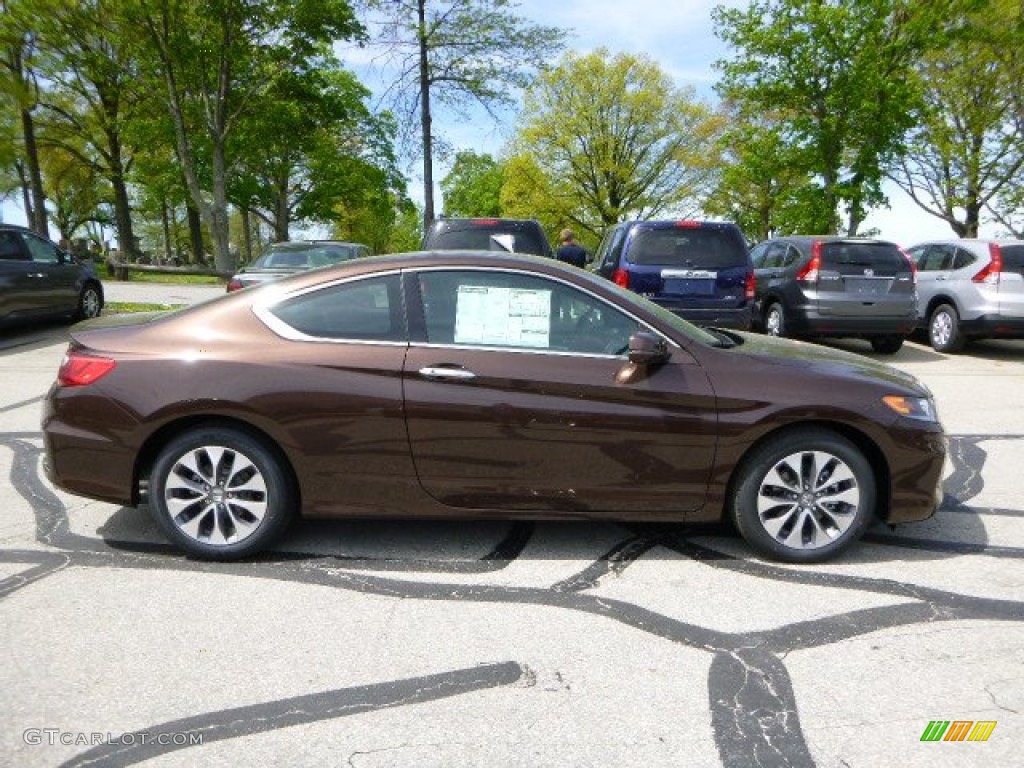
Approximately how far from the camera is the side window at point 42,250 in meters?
11.4

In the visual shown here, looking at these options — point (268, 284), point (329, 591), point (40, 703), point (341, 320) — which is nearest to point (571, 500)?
point (329, 591)

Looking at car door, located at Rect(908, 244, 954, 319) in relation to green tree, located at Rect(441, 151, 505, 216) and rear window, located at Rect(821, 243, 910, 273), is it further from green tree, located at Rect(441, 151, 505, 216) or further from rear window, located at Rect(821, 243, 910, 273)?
green tree, located at Rect(441, 151, 505, 216)

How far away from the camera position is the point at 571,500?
3.73 metres

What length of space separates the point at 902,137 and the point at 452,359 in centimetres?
2573

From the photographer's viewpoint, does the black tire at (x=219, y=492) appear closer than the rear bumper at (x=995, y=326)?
Yes

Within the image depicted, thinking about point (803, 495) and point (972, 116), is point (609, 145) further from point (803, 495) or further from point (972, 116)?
point (803, 495)

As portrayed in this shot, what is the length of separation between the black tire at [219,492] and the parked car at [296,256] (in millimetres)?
7551

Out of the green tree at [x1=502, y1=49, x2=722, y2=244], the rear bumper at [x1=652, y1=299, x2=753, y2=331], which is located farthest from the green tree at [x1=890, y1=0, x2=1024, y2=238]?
the rear bumper at [x1=652, y1=299, x2=753, y2=331]

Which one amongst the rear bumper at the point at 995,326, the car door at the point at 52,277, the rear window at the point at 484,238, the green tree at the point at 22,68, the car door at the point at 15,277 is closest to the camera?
the rear window at the point at 484,238

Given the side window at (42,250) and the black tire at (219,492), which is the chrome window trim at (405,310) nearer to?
the black tire at (219,492)

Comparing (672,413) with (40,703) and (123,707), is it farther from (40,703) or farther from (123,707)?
(40,703)

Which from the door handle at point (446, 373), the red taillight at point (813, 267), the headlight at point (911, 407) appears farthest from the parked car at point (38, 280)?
the headlight at point (911, 407)

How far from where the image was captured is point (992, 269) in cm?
1052
